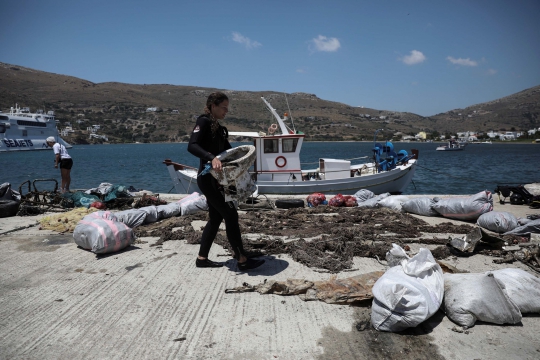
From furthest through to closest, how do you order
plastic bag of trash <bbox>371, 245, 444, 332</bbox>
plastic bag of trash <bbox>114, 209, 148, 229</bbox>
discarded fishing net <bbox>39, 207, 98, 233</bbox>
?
plastic bag of trash <bbox>114, 209, 148, 229</bbox>, discarded fishing net <bbox>39, 207, 98, 233</bbox>, plastic bag of trash <bbox>371, 245, 444, 332</bbox>

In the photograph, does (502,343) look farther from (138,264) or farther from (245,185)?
(138,264)

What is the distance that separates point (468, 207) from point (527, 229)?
1.13 m

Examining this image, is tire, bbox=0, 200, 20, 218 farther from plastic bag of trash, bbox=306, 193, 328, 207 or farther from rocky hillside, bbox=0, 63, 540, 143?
rocky hillside, bbox=0, 63, 540, 143

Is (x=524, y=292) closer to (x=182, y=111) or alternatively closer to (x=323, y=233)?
(x=323, y=233)

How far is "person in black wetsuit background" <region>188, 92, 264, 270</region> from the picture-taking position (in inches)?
138

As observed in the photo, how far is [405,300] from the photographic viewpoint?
257 centimetres

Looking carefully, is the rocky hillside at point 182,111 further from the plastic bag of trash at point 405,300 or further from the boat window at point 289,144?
the plastic bag of trash at point 405,300

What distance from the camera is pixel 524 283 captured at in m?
2.82

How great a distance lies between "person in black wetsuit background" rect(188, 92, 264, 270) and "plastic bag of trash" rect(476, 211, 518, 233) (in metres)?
3.74

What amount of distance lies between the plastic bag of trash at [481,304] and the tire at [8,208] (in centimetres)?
745

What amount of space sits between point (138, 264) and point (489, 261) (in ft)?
12.7

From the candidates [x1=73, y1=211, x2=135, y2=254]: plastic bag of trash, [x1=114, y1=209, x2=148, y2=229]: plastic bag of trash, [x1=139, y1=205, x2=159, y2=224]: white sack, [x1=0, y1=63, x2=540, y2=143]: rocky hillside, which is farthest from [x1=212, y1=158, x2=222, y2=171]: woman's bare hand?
[x1=0, y1=63, x2=540, y2=143]: rocky hillside

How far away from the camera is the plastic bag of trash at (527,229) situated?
16.0 feet

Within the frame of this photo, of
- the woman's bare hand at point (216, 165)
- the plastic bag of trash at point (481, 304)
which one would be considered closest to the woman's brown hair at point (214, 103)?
the woman's bare hand at point (216, 165)
